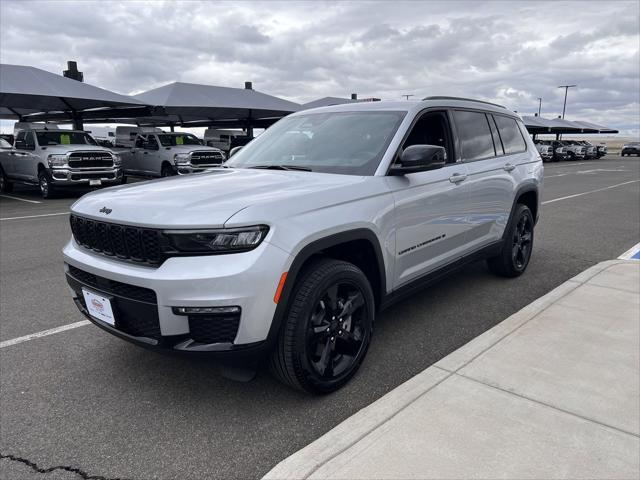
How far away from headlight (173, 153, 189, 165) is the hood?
1384 centimetres

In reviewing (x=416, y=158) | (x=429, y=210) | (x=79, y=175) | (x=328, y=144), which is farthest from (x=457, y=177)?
(x=79, y=175)

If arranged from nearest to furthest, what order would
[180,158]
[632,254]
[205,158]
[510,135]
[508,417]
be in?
[508,417], [510,135], [632,254], [180,158], [205,158]

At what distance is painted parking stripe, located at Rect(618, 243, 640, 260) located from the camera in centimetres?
635

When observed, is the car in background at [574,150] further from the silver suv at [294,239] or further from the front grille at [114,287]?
the front grille at [114,287]

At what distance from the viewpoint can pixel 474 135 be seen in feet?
14.9

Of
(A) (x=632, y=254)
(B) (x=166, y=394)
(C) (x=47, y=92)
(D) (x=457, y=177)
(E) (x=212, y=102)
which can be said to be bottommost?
(B) (x=166, y=394)

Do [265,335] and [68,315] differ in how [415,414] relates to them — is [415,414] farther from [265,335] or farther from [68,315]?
[68,315]

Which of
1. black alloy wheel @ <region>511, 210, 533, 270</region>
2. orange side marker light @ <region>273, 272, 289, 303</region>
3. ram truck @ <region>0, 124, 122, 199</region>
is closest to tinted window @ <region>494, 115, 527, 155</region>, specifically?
black alloy wheel @ <region>511, 210, 533, 270</region>

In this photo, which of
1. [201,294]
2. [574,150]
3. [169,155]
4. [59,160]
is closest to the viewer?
[201,294]

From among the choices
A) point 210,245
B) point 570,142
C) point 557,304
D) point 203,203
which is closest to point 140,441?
point 210,245

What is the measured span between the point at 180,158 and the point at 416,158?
1466 cm

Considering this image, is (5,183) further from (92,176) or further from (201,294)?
(201,294)

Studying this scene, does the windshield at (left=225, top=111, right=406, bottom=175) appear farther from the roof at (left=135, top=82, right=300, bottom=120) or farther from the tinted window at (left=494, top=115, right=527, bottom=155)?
the roof at (left=135, top=82, right=300, bottom=120)

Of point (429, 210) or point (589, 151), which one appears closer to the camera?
point (429, 210)
